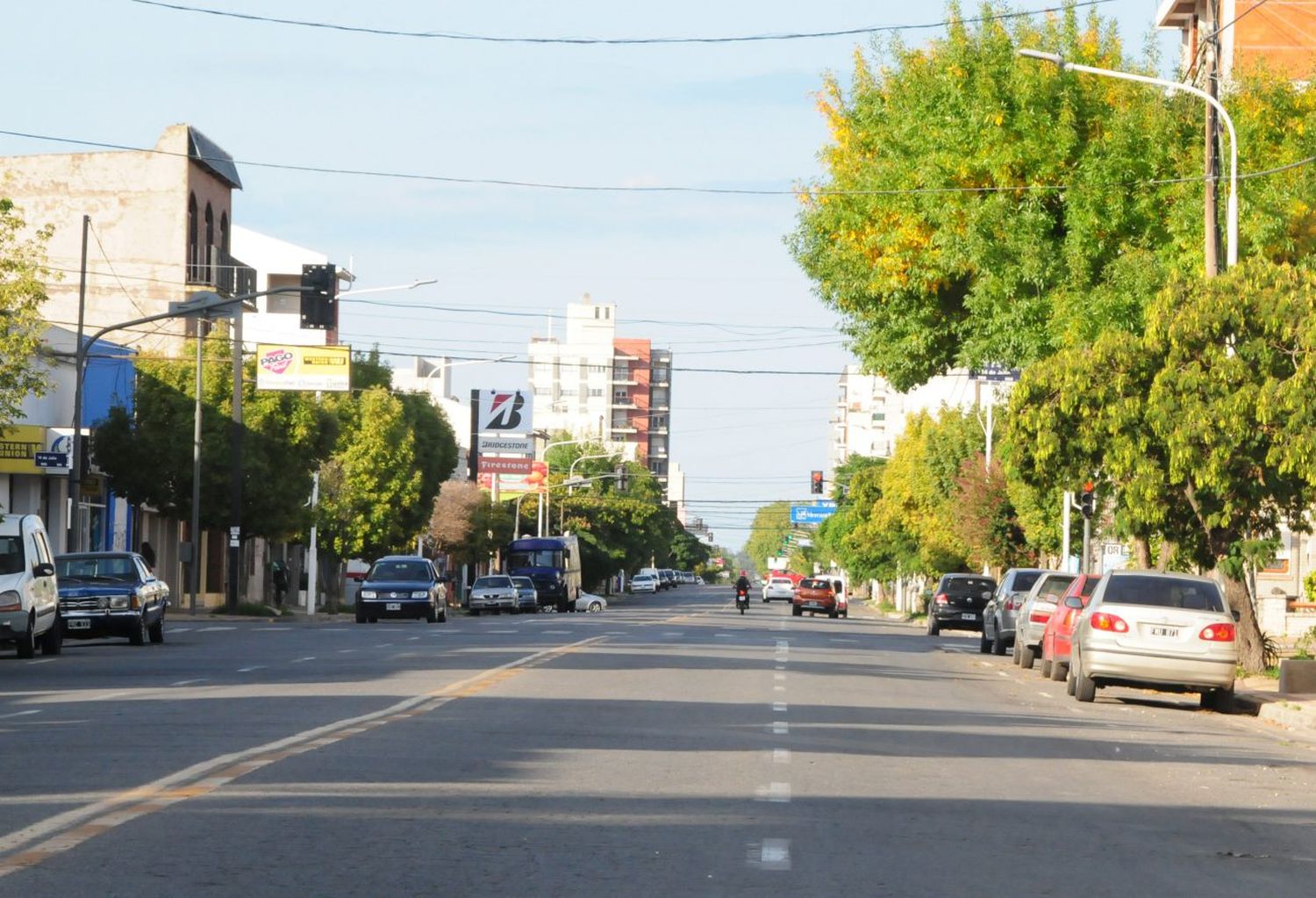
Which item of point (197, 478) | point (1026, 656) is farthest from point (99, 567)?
point (197, 478)

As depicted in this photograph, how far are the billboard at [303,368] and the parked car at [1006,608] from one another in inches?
1012

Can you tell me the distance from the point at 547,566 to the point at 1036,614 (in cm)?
5346

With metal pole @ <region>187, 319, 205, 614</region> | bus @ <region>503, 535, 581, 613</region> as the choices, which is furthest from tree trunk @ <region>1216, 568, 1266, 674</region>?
→ bus @ <region>503, 535, 581, 613</region>

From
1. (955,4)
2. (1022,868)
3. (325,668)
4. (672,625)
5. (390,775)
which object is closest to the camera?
(1022,868)

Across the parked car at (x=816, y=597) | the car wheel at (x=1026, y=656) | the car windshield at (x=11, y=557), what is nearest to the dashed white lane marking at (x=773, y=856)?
the car windshield at (x=11, y=557)

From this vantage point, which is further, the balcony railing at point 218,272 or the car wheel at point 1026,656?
the balcony railing at point 218,272

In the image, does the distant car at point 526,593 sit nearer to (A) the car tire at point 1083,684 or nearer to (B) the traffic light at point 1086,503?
(B) the traffic light at point 1086,503

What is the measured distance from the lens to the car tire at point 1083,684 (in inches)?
1015

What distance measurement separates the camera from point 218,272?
267ft

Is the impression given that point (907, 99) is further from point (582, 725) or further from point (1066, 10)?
point (582, 725)

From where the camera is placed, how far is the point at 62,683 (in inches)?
956

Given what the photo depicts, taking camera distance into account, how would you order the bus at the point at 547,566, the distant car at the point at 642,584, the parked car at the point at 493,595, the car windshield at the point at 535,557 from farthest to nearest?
the distant car at the point at 642,584
the car windshield at the point at 535,557
the bus at the point at 547,566
the parked car at the point at 493,595

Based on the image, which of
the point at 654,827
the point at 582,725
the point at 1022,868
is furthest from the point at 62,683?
the point at 1022,868

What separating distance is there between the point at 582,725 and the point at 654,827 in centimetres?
695
